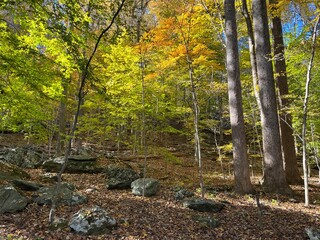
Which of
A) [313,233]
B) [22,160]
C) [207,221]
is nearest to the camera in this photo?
[313,233]

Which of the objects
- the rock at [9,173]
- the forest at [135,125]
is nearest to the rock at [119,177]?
the forest at [135,125]

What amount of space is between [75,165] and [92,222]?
204 inches

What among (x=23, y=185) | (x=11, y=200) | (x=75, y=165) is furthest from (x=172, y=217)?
(x=75, y=165)

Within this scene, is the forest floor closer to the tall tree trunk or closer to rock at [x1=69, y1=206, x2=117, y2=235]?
rock at [x1=69, y1=206, x2=117, y2=235]

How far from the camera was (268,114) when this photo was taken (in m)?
8.02

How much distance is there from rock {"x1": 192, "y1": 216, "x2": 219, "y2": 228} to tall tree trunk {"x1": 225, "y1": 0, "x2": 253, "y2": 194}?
2.68 m

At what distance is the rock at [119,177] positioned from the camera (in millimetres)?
7569

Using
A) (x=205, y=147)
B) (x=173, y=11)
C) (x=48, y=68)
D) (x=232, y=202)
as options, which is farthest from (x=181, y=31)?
(x=205, y=147)

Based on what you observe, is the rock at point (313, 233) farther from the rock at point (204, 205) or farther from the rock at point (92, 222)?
the rock at point (92, 222)

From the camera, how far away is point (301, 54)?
7.02 meters

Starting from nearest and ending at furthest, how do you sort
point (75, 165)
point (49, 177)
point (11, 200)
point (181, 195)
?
point (11, 200)
point (181, 195)
point (49, 177)
point (75, 165)

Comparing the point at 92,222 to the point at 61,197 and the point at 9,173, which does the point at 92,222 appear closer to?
the point at 61,197

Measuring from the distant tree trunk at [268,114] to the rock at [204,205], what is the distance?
2580 mm

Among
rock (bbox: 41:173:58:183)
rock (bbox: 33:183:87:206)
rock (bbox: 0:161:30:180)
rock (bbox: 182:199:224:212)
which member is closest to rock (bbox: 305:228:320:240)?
rock (bbox: 182:199:224:212)
